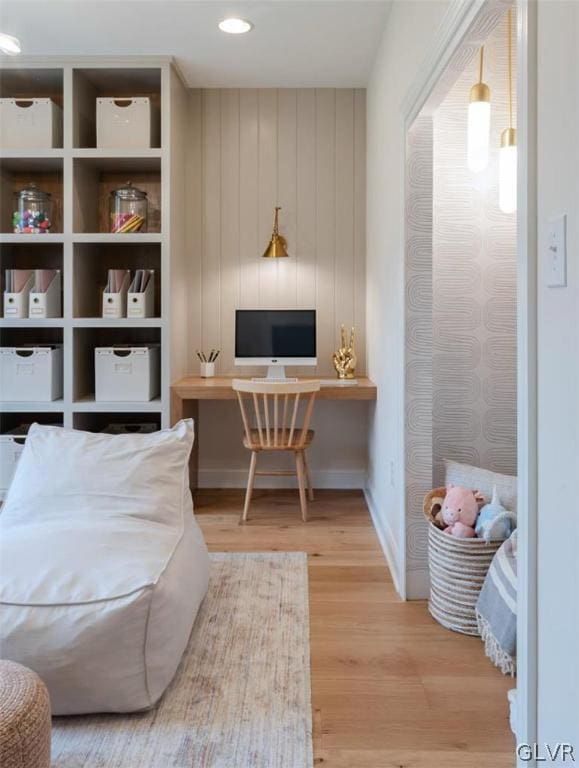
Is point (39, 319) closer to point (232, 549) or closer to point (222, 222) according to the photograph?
point (222, 222)

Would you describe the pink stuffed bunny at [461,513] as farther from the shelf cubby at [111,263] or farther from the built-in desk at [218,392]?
the shelf cubby at [111,263]

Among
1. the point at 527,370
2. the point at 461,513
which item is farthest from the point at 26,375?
the point at 527,370

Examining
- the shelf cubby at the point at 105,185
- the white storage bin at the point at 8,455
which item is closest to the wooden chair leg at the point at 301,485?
the white storage bin at the point at 8,455

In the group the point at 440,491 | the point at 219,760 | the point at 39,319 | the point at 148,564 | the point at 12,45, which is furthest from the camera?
the point at 39,319

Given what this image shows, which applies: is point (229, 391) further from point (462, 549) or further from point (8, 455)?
point (462, 549)

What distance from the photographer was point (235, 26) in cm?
308

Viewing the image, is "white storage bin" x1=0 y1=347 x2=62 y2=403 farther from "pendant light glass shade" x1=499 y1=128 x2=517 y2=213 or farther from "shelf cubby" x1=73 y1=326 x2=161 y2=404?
"pendant light glass shade" x1=499 y1=128 x2=517 y2=213

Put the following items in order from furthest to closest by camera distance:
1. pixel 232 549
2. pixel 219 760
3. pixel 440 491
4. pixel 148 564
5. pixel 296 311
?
pixel 296 311, pixel 232 549, pixel 440 491, pixel 148 564, pixel 219 760

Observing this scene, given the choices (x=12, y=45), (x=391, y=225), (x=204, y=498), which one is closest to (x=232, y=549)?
(x=204, y=498)

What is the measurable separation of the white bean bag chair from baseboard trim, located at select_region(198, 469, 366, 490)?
1.77m

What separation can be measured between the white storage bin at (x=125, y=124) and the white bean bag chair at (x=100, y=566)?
195cm

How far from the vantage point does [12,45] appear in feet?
10.5

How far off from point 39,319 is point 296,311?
1506 millimetres

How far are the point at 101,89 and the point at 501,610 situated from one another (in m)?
3.69
